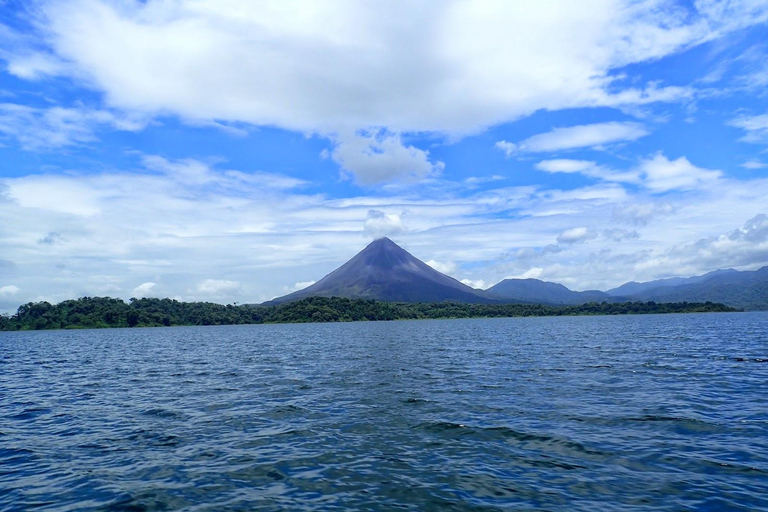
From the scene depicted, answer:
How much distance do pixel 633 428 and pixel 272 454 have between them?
54.8ft

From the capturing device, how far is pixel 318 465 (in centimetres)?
1825

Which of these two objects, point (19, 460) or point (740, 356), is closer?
point (19, 460)

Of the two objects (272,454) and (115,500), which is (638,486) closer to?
(272,454)

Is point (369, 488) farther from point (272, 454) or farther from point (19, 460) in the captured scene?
point (19, 460)

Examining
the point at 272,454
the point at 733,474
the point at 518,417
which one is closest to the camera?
the point at 733,474

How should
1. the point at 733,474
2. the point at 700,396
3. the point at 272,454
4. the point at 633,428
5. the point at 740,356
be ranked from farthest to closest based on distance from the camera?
→ the point at 740,356 < the point at 700,396 < the point at 633,428 < the point at 272,454 < the point at 733,474

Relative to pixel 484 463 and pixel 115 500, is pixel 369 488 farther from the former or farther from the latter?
pixel 115 500

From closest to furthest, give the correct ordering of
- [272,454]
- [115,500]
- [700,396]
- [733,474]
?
[115,500] → [733,474] → [272,454] → [700,396]

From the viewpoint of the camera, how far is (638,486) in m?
15.4

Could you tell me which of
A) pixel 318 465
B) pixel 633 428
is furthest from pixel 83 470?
pixel 633 428

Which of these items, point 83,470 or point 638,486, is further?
point 83,470

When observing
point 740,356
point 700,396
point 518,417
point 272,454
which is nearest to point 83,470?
point 272,454

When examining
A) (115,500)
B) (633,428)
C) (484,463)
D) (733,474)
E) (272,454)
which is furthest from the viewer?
(633,428)

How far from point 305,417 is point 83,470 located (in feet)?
36.0
